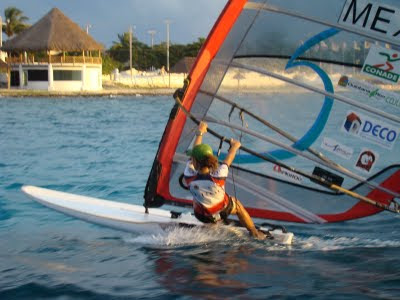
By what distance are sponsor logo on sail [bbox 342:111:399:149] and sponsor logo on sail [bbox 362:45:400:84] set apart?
0.35 meters

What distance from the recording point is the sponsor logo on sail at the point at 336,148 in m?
5.69

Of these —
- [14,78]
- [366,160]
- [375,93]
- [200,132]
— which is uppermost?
[375,93]

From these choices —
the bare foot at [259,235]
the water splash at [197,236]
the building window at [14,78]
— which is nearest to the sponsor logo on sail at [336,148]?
the bare foot at [259,235]

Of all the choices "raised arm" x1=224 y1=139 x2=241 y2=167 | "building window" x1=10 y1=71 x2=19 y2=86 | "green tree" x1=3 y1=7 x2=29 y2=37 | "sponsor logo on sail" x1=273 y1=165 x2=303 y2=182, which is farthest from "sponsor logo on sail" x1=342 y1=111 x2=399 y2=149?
"green tree" x1=3 y1=7 x2=29 y2=37

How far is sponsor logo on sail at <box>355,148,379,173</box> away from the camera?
18.5 feet

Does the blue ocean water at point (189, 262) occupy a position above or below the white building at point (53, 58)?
below

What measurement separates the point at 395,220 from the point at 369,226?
1.51ft

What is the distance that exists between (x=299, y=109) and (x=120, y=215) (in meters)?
2.03

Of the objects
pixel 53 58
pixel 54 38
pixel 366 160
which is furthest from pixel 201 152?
pixel 53 58

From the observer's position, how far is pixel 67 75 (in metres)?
53.6

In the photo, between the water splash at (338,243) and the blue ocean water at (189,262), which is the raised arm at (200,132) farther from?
the water splash at (338,243)

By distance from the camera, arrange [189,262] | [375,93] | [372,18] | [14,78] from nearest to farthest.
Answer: [372,18] < [375,93] < [189,262] < [14,78]

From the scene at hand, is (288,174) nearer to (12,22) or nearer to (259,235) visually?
(259,235)

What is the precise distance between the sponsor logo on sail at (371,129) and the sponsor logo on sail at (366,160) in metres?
0.11
